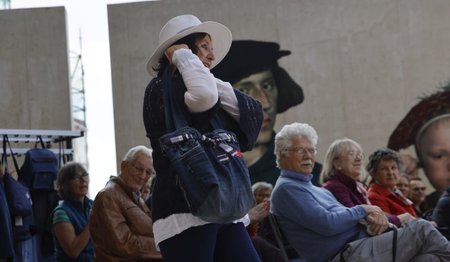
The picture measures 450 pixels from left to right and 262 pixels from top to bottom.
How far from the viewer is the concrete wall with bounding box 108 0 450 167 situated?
42.1 ft

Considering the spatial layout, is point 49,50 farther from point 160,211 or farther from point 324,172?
point 160,211

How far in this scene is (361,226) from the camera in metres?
5.76

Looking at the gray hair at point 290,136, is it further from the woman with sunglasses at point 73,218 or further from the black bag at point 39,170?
the black bag at point 39,170

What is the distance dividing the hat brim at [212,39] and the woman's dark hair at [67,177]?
3.32 meters

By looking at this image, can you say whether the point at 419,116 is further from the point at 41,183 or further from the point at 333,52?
the point at 41,183

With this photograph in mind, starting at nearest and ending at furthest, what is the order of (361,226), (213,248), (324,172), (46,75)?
1. (213,248)
2. (361,226)
3. (324,172)
4. (46,75)

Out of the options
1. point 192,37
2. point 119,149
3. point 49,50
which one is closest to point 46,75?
point 49,50

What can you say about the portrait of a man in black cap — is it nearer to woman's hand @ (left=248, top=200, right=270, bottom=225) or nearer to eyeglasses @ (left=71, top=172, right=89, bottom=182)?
→ eyeglasses @ (left=71, top=172, right=89, bottom=182)

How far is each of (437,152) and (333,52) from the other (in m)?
2.02

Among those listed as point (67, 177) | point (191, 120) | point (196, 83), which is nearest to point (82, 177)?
point (67, 177)

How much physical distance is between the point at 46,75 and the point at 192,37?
8566 millimetres

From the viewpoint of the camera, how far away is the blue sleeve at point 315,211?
221 inches

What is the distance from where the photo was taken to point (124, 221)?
593 centimetres

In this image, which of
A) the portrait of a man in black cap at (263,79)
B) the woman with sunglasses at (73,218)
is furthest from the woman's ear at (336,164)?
the portrait of a man in black cap at (263,79)
